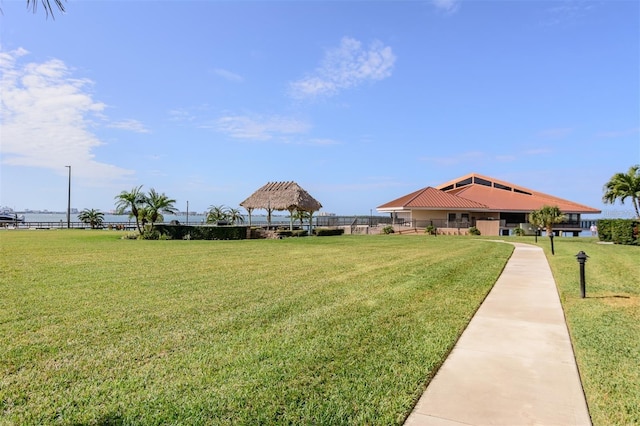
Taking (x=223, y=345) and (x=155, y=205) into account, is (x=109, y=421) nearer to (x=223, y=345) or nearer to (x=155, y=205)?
(x=223, y=345)

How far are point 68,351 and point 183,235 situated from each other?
70.8 feet

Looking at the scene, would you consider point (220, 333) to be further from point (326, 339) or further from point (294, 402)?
point (294, 402)

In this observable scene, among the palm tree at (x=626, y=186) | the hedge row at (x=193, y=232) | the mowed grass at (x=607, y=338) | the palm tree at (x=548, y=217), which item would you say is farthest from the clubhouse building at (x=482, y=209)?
the mowed grass at (x=607, y=338)

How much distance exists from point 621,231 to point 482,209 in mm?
16722

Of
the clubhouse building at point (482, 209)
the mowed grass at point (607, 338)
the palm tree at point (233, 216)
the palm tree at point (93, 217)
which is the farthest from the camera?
the palm tree at point (233, 216)

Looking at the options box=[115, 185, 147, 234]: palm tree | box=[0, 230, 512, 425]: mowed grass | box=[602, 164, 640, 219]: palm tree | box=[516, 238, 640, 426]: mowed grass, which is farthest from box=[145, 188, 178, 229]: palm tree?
box=[602, 164, 640, 219]: palm tree

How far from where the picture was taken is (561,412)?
309 centimetres

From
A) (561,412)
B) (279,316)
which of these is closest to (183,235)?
(279,316)

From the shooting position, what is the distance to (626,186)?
27656 millimetres

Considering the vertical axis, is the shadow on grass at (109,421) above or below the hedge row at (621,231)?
below

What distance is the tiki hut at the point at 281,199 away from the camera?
1203 inches

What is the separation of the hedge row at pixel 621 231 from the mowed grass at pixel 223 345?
15645 millimetres

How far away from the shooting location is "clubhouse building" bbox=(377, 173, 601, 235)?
3544cm

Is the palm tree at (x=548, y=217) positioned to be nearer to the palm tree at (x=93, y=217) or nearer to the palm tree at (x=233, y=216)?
the palm tree at (x=233, y=216)
